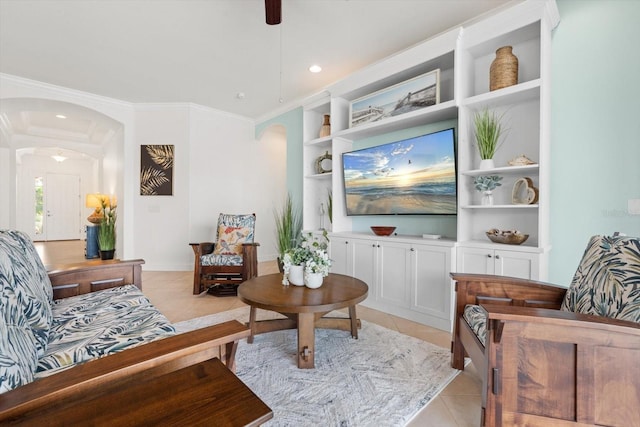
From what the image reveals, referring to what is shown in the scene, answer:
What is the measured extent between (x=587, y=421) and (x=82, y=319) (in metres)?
2.28

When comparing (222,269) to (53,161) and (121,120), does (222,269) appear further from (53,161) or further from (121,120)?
(53,161)

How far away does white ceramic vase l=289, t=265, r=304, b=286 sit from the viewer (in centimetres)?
227

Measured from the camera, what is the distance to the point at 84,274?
1981 mm

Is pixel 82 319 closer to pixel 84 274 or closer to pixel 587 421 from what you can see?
pixel 84 274

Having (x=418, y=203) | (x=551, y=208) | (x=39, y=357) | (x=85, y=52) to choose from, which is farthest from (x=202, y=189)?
(x=551, y=208)

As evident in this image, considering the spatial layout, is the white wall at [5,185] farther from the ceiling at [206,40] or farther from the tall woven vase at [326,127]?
the tall woven vase at [326,127]

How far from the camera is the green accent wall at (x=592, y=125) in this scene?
2.03m

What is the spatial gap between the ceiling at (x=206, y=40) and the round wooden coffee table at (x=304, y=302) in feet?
7.90

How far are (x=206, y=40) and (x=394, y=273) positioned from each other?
3169mm

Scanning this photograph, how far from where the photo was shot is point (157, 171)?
5117mm

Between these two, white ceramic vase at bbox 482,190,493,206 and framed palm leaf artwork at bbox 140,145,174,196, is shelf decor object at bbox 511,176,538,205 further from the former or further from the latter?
framed palm leaf artwork at bbox 140,145,174,196

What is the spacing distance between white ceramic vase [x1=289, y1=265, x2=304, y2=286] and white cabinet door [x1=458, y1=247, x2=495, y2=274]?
4.53 feet

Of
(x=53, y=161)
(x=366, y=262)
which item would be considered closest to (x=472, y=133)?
(x=366, y=262)

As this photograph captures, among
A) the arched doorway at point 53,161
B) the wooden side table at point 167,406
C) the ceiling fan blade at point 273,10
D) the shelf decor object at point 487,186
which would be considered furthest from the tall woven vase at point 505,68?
the arched doorway at point 53,161
